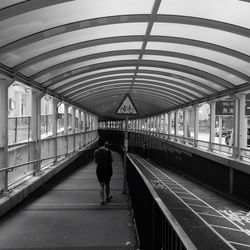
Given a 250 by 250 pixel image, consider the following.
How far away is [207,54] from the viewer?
30.5 feet

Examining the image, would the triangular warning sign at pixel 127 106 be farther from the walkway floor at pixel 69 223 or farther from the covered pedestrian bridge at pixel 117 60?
the walkway floor at pixel 69 223

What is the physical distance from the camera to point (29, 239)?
227 inches

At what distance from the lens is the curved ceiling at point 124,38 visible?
6.22 meters

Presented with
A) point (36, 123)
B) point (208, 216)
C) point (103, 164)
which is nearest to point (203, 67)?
point (208, 216)

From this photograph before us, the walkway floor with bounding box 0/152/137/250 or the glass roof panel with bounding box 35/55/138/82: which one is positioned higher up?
the glass roof panel with bounding box 35/55/138/82

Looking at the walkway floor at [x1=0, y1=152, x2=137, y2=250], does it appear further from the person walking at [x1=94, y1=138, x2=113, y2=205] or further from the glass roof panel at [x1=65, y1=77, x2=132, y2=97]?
the glass roof panel at [x1=65, y1=77, x2=132, y2=97]

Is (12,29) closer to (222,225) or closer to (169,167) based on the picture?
(222,225)

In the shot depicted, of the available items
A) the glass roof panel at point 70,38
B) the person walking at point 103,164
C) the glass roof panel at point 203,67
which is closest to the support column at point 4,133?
the glass roof panel at point 70,38

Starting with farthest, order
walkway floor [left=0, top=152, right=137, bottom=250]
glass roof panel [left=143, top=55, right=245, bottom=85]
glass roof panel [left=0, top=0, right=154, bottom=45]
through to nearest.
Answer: glass roof panel [left=143, top=55, right=245, bottom=85] → glass roof panel [left=0, top=0, right=154, bottom=45] → walkway floor [left=0, top=152, right=137, bottom=250]

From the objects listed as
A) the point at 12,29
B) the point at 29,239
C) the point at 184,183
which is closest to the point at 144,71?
the point at 184,183

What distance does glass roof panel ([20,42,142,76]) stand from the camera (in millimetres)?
8961

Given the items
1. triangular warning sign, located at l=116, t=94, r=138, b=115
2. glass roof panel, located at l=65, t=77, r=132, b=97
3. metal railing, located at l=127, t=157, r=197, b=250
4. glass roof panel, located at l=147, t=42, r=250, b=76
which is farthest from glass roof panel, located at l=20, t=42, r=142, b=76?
metal railing, located at l=127, t=157, r=197, b=250

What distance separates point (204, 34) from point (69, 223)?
4.53m

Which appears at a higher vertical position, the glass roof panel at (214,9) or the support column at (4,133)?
the glass roof panel at (214,9)
